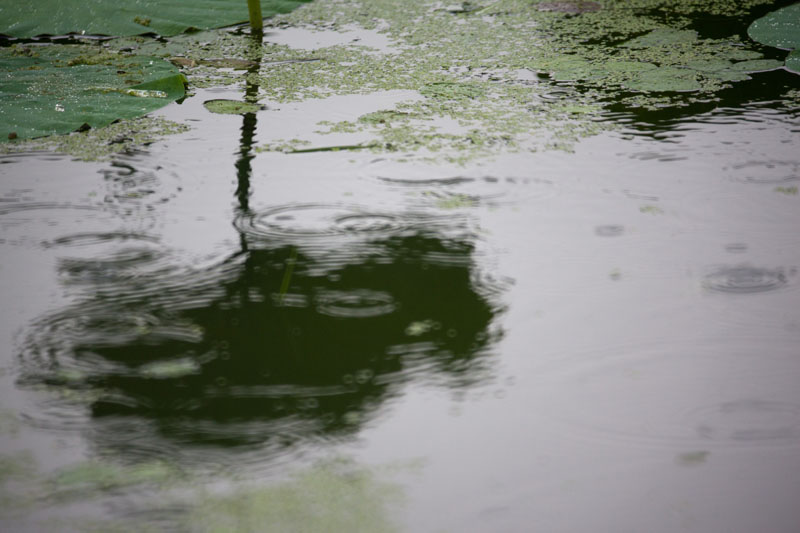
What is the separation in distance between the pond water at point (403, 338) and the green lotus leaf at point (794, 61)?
65cm

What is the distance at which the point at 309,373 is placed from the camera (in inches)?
39.9

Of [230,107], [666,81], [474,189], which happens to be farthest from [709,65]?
[230,107]

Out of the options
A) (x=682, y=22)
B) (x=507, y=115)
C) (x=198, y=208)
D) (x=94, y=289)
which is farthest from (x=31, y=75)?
(x=682, y=22)

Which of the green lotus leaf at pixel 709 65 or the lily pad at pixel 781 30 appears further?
the lily pad at pixel 781 30

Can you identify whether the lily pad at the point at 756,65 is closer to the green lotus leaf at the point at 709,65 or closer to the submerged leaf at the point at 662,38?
the green lotus leaf at the point at 709,65

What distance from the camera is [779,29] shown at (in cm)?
263

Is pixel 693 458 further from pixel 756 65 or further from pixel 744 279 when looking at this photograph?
pixel 756 65

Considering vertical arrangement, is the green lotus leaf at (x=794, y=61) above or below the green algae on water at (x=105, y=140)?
above

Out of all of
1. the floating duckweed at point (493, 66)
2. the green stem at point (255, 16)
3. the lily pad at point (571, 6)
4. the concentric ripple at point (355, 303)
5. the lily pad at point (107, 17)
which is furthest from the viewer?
the lily pad at point (571, 6)

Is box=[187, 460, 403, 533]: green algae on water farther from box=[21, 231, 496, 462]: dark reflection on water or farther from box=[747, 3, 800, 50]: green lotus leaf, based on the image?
box=[747, 3, 800, 50]: green lotus leaf

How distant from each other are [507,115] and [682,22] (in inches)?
55.2

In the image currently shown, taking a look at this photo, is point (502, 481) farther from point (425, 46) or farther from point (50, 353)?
point (425, 46)

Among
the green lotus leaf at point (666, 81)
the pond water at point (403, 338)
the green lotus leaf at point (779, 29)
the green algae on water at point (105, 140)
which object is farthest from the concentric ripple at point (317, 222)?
the green lotus leaf at point (779, 29)

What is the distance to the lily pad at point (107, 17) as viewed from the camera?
2.70 metres
